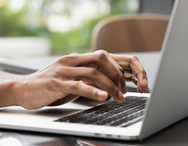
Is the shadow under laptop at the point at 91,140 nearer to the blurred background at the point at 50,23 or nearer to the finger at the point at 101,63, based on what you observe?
the finger at the point at 101,63

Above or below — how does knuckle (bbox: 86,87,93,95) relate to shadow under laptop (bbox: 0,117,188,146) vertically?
above

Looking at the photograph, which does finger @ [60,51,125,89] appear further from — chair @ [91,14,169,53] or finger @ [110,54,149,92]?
chair @ [91,14,169,53]

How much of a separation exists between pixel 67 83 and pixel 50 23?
19.1 ft

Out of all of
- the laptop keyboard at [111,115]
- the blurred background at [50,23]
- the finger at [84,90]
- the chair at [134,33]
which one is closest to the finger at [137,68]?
the laptop keyboard at [111,115]

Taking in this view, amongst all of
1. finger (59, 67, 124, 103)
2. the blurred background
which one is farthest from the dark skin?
the blurred background

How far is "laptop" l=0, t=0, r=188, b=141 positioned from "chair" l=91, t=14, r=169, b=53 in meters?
1.42

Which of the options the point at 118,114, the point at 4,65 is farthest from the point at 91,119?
the point at 4,65

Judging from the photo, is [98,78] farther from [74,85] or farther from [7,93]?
[7,93]

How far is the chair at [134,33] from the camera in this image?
1.80 m

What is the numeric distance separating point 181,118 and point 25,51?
207 inches

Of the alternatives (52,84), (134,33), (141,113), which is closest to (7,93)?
(52,84)

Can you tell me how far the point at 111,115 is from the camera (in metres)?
0.36

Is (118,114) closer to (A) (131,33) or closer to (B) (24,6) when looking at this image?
(A) (131,33)

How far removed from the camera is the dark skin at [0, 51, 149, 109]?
36cm
